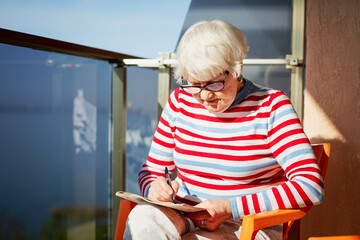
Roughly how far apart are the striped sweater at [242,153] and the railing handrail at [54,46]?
0.69 m

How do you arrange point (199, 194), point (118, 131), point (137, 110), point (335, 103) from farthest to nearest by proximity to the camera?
point (137, 110)
point (118, 131)
point (335, 103)
point (199, 194)

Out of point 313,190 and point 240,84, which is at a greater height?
point 240,84

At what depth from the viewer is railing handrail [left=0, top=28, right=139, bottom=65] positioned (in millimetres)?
1629

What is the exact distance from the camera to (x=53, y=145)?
2123mm

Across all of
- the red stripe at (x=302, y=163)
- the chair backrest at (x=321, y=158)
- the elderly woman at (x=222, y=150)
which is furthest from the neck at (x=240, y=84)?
the chair backrest at (x=321, y=158)

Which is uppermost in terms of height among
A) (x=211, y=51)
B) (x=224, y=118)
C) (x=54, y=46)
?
(x=54, y=46)

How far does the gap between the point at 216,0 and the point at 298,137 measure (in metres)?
1.64

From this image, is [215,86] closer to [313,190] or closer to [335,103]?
[313,190]

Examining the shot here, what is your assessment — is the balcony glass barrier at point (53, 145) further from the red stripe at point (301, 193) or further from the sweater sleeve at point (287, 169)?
the red stripe at point (301, 193)

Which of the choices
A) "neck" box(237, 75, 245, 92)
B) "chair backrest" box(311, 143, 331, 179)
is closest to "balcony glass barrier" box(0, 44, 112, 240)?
"neck" box(237, 75, 245, 92)

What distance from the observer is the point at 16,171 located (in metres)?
1.88

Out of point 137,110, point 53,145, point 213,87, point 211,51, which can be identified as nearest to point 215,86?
point 213,87

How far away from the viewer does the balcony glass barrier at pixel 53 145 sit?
1844 mm

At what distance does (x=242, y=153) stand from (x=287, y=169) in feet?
0.57
